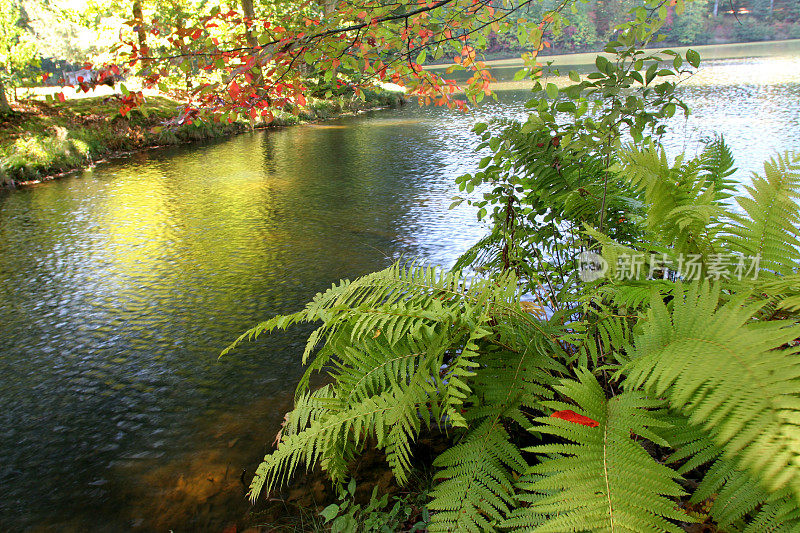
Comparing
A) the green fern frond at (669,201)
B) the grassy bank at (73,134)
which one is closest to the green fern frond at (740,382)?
the green fern frond at (669,201)

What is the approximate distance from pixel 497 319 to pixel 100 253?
6166mm

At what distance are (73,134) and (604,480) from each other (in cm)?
1494

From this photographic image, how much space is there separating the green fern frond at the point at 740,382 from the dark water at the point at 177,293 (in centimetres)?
199

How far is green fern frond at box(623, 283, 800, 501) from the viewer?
3.35 ft

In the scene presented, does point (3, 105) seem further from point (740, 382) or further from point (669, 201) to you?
point (740, 382)

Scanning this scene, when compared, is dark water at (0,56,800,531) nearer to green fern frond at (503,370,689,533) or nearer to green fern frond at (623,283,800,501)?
green fern frond at (503,370,689,533)

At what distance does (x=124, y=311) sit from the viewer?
4836 mm

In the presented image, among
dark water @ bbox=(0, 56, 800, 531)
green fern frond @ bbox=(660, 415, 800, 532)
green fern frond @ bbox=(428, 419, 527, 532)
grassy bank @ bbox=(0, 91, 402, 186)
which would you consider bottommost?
dark water @ bbox=(0, 56, 800, 531)

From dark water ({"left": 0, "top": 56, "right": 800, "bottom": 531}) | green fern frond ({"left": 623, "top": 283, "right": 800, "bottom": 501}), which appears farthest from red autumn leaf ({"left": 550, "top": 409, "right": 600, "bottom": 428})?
dark water ({"left": 0, "top": 56, "right": 800, "bottom": 531})

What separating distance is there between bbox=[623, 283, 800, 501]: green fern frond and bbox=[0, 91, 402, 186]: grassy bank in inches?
372

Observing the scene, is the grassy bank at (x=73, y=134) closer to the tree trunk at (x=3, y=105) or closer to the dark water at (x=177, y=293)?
the tree trunk at (x=3, y=105)

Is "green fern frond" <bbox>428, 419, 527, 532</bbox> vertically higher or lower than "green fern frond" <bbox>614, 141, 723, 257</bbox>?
lower

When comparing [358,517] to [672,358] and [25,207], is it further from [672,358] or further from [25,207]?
[25,207]

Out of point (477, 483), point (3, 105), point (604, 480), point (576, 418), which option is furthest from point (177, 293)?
point (3, 105)
